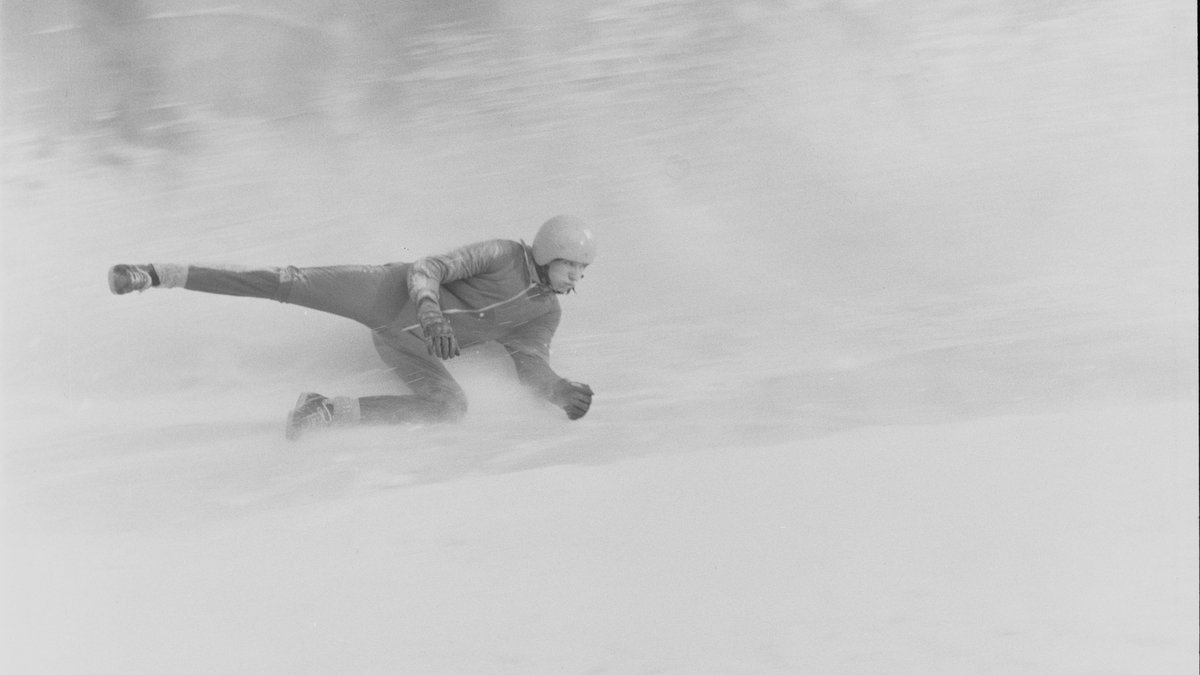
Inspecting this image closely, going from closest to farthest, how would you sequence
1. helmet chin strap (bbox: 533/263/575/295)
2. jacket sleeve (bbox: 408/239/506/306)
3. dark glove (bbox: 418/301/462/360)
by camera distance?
dark glove (bbox: 418/301/462/360) < jacket sleeve (bbox: 408/239/506/306) < helmet chin strap (bbox: 533/263/575/295)

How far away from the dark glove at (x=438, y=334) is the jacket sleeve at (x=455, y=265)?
9 centimetres

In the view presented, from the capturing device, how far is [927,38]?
3623mm

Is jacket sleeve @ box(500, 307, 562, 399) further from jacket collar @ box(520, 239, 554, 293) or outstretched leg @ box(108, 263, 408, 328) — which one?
outstretched leg @ box(108, 263, 408, 328)

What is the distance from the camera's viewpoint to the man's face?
306 cm

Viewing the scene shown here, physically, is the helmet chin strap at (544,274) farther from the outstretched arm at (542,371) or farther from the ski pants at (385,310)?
the ski pants at (385,310)

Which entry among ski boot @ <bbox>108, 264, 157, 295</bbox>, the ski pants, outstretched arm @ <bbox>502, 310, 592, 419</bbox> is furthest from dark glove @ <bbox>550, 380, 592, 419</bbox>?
ski boot @ <bbox>108, 264, 157, 295</bbox>

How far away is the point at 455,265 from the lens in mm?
3037

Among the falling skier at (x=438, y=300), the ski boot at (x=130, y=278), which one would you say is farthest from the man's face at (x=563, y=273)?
the ski boot at (x=130, y=278)

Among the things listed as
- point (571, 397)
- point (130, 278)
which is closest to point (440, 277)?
point (571, 397)

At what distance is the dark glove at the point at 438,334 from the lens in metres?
2.83

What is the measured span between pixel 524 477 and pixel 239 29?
5.25 feet

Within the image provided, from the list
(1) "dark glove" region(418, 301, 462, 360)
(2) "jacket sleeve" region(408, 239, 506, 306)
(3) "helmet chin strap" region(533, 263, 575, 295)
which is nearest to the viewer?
(1) "dark glove" region(418, 301, 462, 360)

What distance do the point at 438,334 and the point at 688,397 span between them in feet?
2.63

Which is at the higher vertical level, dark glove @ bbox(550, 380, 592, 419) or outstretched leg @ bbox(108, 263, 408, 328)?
outstretched leg @ bbox(108, 263, 408, 328)
